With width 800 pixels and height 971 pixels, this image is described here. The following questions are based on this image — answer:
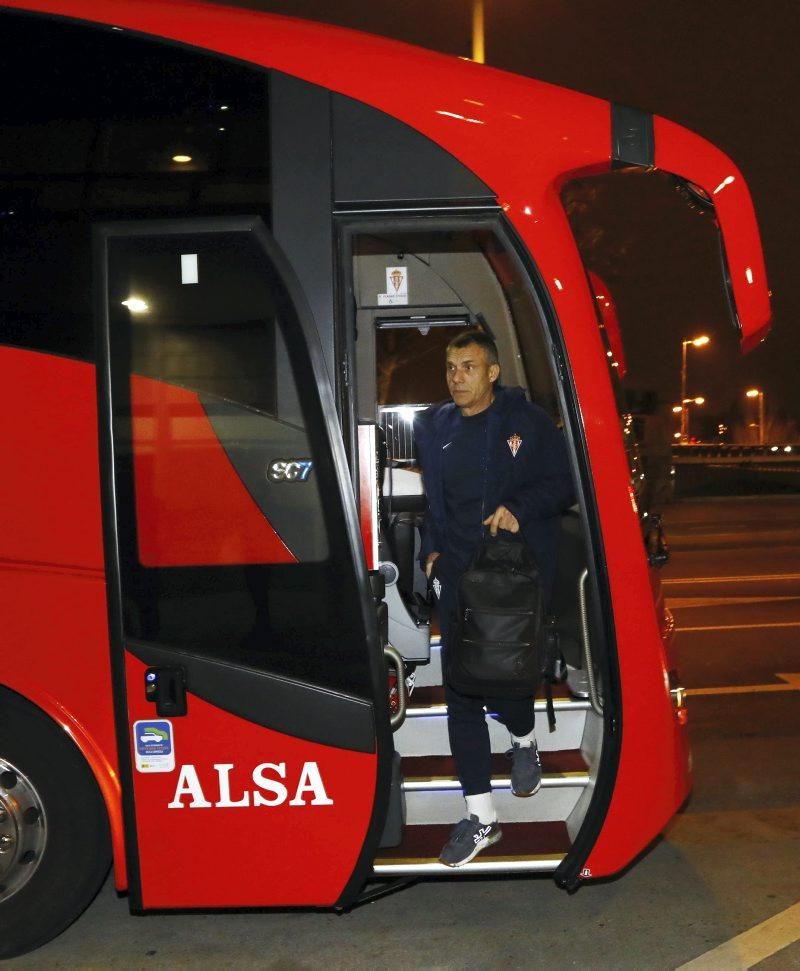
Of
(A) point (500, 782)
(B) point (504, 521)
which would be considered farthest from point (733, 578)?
(B) point (504, 521)

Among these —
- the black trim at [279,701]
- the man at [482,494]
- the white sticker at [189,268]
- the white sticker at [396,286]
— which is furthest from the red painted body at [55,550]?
the white sticker at [396,286]

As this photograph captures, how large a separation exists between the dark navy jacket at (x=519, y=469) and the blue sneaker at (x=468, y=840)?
0.92m

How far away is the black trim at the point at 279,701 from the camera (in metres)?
3.47

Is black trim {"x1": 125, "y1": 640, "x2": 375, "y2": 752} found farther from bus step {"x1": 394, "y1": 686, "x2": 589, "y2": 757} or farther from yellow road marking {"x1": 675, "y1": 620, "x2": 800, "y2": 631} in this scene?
yellow road marking {"x1": 675, "y1": 620, "x2": 800, "y2": 631}

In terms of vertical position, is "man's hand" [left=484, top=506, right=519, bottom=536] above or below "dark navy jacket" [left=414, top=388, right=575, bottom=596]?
below

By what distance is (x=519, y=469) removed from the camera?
4.02m

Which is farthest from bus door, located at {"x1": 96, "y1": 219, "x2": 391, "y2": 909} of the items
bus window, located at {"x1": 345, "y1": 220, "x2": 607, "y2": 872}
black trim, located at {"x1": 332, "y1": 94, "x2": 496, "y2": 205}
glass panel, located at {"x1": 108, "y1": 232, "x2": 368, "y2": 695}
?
bus window, located at {"x1": 345, "y1": 220, "x2": 607, "y2": 872}

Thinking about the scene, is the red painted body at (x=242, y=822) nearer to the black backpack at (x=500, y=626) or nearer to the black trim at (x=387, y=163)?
the black backpack at (x=500, y=626)

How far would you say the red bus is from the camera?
3.44 metres

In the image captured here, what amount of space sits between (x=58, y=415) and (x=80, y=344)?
237 millimetres

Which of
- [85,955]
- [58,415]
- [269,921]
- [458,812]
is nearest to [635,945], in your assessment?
[458,812]

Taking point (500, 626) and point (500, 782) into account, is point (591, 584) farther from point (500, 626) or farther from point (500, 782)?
point (500, 782)

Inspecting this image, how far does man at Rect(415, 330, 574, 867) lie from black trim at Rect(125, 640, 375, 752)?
2.25 ft

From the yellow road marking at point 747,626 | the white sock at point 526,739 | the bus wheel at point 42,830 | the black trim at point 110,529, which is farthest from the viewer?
the yellow road marking at point 747,626
